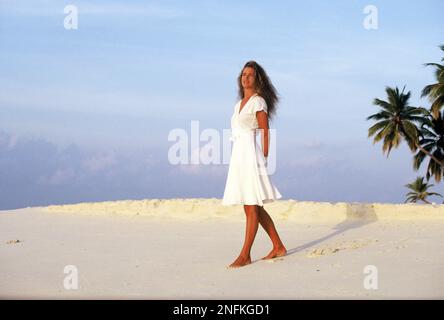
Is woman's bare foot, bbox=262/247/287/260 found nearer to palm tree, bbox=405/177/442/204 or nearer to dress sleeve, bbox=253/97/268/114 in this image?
dress sleeve, bbox=253/97/268/114

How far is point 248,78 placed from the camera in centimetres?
664

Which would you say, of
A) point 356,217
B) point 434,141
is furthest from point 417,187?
point 356,217

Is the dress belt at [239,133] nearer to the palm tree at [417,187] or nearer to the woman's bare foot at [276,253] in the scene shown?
the woman's bare foot at [276,253]

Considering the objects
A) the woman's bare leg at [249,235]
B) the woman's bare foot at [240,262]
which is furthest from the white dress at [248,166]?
the woman's bare foot at [240,262]

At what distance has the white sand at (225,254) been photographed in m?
5.25

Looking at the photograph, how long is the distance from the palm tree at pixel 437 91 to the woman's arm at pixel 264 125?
2741 cm

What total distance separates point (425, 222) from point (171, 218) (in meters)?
5.84

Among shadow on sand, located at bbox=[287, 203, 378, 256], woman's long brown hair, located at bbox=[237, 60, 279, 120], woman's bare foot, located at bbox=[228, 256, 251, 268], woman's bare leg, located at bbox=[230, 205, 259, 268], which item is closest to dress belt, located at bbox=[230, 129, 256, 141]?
woman's long brown hair, located at bbox=[237, 60, 279, 120]

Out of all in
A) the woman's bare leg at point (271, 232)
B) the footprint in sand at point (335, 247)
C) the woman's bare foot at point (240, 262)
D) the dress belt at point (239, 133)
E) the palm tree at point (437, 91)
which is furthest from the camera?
the palm tree at point (437, 91)

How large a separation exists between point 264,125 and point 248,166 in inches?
20.4

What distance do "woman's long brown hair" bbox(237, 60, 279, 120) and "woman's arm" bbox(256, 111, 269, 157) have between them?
30cm

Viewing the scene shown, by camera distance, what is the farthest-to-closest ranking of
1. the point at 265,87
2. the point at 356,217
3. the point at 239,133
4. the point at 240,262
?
1. the point at 356,217
2. the point at 265,87
3. the point at 239,133
4. the point at 240,262

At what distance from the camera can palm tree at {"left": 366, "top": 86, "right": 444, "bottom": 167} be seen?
3428 centimetres

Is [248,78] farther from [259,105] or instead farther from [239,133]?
[239,133]
